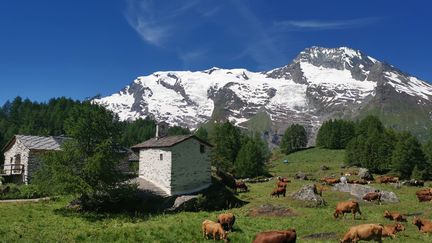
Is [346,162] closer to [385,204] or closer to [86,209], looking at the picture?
[385,204]

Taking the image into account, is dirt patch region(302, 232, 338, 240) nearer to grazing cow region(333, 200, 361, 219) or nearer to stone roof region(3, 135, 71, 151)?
grazing cow region(333, 200, 361, 219)

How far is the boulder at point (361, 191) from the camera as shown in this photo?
48.6 metres

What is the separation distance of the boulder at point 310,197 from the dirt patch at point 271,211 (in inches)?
189

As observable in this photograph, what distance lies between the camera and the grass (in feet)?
90.6

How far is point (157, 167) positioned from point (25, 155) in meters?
23.8

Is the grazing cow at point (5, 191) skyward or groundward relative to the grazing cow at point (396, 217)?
skyward

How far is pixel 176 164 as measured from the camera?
174 feet

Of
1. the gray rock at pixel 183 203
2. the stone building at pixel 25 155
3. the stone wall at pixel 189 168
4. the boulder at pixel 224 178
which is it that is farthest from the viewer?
the stone building at pixel 25 155

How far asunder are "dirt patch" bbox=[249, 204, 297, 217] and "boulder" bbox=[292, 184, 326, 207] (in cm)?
479

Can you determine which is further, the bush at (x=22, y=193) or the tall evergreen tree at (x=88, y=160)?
the bush at (x=22, y=193)

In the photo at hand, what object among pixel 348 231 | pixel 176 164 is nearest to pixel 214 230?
pixel 348 231

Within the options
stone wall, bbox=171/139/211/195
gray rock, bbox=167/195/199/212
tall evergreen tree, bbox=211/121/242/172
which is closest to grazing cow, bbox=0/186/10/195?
stone wall, bbox=171/139/211/195

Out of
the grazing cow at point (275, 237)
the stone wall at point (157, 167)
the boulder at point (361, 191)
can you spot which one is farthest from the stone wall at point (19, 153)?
the grazing cow at point (275, 237)

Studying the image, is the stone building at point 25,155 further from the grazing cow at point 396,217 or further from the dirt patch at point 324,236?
the grazing cow at point 396,217
